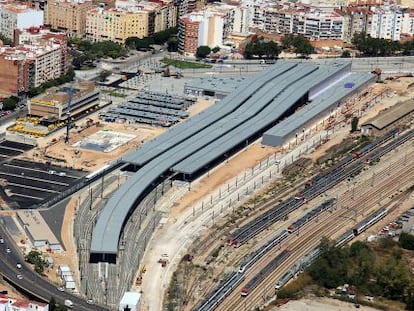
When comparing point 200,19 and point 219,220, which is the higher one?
point 200,19

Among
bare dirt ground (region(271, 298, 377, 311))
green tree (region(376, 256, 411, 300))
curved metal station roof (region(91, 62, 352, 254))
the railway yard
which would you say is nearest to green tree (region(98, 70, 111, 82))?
the railway yard

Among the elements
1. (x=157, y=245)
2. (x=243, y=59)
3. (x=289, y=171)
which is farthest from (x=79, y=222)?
(x=243, y=59)

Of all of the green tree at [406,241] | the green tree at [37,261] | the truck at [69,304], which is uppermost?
the green tree at [406,241]

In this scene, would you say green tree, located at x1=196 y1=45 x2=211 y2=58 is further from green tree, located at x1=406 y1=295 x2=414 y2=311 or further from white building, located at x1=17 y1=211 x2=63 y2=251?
green tree, located at x1=406 y1=295 x2=414 y2=311

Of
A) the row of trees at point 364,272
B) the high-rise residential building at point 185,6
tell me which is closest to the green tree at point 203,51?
the high-rise residential building at point 185,6

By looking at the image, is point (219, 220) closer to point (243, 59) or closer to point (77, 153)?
point (77, 153)

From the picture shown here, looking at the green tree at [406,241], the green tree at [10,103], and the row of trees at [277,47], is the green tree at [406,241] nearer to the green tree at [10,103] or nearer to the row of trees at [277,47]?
the green tree at [10,103]

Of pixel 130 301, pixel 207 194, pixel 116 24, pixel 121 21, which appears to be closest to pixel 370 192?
pixel 207 194
